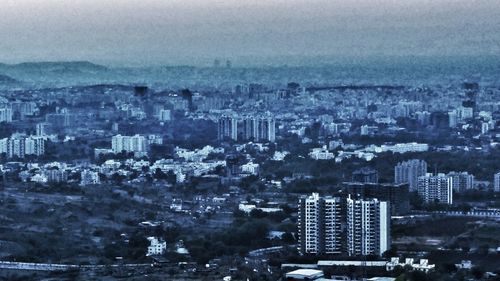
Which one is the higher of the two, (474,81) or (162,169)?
A: (474,81)

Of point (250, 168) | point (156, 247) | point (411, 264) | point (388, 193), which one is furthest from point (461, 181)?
point (411, 264)

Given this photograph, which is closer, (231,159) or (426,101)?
(231,159)

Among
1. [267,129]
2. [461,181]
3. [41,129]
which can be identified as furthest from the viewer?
[267,129]

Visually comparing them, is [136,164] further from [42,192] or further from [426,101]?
[426,101]

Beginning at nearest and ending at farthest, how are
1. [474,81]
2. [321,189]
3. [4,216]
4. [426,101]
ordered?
[4,216], [321,189], [474,81], [426,101]

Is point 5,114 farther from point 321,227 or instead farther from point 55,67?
point 321,227

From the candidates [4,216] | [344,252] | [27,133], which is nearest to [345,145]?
[27,133]
